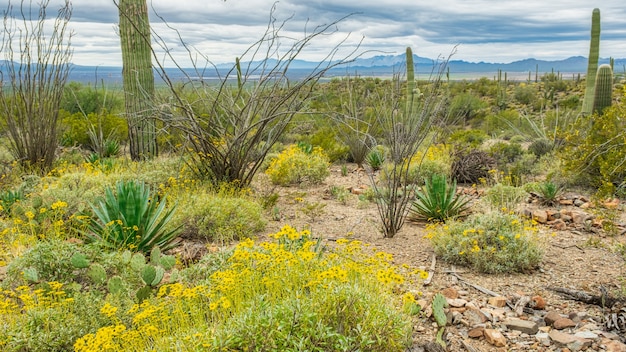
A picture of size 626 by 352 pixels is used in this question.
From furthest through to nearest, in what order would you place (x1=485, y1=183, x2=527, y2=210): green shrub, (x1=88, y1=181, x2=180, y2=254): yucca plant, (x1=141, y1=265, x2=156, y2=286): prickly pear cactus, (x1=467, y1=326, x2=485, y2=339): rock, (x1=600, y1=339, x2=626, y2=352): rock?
(x1=485, y1=183, x2=527, y2=210): green shrub → (x1=88, y1=181, x2=180, y2=254): yucca plant → (x1=141, y1=265, x2=156, y2=286): prickly pear cactus → (x1=467, y1=326, x2=485, y2=339): rock → (x1=600, y1=339, x2=626, y2=352): rock

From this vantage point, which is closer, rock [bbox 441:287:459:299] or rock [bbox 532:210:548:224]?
rock [bbox 441:287:459:299]

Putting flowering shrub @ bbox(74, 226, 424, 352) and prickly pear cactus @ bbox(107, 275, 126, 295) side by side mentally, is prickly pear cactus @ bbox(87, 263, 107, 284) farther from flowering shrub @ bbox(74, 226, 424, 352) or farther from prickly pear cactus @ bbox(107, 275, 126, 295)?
flowering shrub @ bbox(74, 226, 424, 352)

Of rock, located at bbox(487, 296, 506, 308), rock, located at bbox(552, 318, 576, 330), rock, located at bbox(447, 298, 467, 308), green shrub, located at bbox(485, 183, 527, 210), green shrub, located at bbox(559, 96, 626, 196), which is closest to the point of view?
rock, located at bbox(552, 318, 576, 330)

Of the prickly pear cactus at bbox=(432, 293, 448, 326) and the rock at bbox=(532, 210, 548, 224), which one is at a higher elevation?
the prickly pear cactus at bbox=(432, 293, 448, 326)

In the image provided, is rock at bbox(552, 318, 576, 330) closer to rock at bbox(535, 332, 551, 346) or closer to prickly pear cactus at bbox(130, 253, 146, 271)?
rock at bbox(535, 332, 551, 346)

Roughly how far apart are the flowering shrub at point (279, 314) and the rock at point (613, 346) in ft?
4.55

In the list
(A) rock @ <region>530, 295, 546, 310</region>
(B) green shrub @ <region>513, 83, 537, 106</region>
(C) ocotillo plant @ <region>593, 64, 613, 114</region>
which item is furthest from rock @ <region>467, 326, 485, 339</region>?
(B) green shrub @ <region>513, 83, 537, 106</region>

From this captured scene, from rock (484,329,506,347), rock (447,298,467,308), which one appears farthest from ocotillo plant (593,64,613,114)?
rock (484,329,506,347)

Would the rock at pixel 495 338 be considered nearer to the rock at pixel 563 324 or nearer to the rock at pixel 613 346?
the rock at pixel 563 324

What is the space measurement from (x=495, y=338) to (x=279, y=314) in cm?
172

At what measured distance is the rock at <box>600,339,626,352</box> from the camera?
3.80m

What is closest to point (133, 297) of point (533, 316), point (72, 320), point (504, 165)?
point (72, 320)

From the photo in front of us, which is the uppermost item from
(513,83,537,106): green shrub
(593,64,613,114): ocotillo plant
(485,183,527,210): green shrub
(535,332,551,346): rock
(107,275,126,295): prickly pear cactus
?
(593,64,613,114): ocotillo plant

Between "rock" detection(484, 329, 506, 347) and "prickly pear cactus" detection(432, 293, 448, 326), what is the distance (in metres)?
0.31
